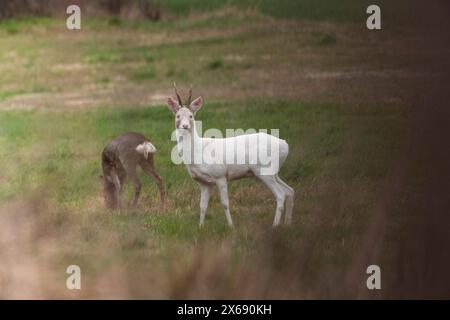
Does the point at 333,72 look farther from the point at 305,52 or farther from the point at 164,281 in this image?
the point at 164,281

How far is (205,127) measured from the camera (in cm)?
1462

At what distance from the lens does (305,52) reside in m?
19.5

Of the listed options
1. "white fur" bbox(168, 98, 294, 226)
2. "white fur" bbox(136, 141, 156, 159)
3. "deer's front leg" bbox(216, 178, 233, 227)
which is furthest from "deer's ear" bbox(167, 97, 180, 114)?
"white fur" bbox(136, 141, 156, 159)

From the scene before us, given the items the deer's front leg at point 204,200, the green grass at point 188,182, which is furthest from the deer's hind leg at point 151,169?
the deer's front leg at point 204,200

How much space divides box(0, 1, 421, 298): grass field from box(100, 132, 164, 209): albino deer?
234 millimetres

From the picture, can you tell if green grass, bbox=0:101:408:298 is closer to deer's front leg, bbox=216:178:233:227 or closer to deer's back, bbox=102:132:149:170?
deer's front leg, bbox=216:178:233:227

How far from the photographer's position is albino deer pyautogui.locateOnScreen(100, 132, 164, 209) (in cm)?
1102

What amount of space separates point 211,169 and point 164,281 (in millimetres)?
2795

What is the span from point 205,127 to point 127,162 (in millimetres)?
3605

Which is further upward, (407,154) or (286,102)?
(407,154)

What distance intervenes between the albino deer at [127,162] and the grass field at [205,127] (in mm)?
234

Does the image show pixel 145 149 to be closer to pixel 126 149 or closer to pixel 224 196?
pixel 126 149

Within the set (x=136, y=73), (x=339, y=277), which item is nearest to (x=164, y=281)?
(x=339, y=277)

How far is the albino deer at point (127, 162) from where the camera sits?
36.2 ft
